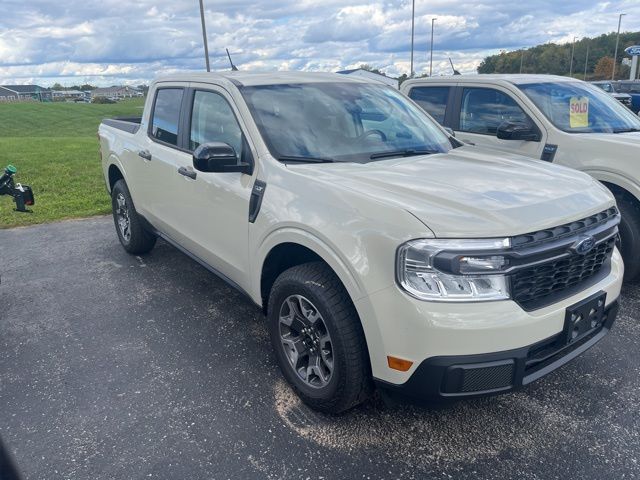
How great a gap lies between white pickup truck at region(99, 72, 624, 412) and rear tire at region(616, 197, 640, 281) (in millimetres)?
1629

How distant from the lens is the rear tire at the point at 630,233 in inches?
174

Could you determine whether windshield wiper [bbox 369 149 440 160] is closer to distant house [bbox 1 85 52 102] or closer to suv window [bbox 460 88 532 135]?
suv window [bbox 460 88 532 135]

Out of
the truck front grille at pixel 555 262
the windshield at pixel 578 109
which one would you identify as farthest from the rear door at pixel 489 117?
the truck front grille at pixel 555 262

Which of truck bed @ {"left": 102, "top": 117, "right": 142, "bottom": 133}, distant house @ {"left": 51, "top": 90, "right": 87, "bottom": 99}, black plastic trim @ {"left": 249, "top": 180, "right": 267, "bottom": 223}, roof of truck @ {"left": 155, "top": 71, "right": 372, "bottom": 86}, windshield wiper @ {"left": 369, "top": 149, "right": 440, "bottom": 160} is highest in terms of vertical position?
roof of truck @ {"left": 155, "top": 71, "right": 372, "bottom": 86}

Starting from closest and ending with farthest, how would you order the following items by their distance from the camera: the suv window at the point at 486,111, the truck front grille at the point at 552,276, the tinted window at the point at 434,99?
1. the truck front grille at the point at 552,276
2. the suv window at the point at 486,111
3. the tinted window at the point at 434,99

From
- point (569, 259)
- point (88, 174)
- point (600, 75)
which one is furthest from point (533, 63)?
point (569, 259)

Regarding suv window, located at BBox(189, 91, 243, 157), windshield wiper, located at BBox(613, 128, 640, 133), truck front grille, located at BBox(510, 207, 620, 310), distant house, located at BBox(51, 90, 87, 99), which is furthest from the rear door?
distant house, located at BBox(51, 90, 87, 99)

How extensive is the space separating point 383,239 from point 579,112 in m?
4.03

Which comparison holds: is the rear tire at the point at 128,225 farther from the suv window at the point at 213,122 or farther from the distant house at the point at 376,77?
the distant house at the point at 376,77

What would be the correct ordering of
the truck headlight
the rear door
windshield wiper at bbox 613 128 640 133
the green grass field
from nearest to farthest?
1. the truck headlight
2. windshield wiper at bbox 613 128 640 133
3. the rear door
4. the green grass field

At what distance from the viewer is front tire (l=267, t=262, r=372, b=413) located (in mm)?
2572

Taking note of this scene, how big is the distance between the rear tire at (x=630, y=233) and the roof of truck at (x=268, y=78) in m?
2.45

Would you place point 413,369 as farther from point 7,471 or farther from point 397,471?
point 7,471

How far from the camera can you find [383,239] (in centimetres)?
236
